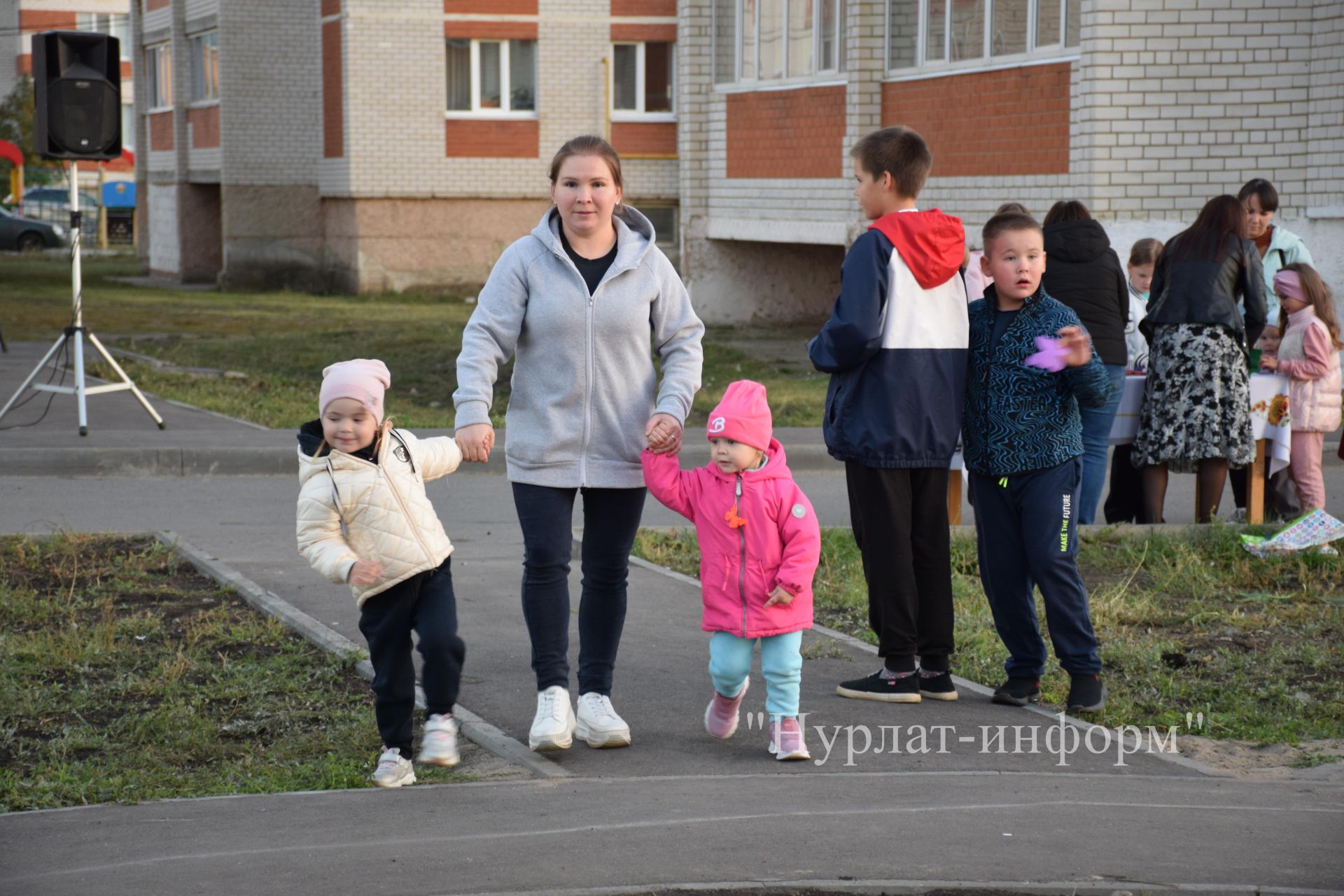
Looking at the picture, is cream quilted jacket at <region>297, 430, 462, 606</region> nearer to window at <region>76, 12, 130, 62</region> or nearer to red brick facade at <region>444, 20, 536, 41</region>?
red brick facade at <region>444, 20, 536, 41</region>

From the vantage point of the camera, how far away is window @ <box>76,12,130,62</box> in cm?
7081

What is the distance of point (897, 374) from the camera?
540 cm

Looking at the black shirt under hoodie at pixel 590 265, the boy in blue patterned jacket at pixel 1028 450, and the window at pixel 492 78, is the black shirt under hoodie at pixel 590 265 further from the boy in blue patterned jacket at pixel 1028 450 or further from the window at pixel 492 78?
the window at pixel 492 78

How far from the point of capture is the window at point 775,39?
2034 centimetres

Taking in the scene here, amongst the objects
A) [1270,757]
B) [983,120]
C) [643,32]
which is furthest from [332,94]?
[1270,757]

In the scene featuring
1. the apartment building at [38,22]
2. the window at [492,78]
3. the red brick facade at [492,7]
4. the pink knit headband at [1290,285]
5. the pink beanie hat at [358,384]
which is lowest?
the pink beanie hat at [358,384]

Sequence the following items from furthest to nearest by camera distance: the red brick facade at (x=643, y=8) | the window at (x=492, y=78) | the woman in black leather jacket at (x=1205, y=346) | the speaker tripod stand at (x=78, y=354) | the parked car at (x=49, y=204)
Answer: the parked car at (x=49, y=204)
the red brick facade at (x=643, y=8)
the window at (x=492, y=78)
the speaker tripod stand at (x=78, y=354)
the woman in black leather jacket at (x=1205, y=346)

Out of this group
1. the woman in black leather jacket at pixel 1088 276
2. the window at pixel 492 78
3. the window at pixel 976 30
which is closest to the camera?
the woman in black leather jacket at pixel 1088 276

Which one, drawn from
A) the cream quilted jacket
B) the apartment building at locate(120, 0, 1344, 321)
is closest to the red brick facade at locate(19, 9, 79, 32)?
the apartment building at locate(120, 0, 1344, 321)

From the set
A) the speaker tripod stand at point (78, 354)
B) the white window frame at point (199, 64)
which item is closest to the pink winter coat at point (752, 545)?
the speaker tripod stand at point (78, 354)

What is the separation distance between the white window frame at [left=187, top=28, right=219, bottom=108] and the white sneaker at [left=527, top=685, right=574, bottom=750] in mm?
31489

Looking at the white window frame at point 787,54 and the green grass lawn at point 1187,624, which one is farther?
the white window frame at point 787,54

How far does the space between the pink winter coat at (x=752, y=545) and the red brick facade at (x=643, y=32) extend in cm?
2791

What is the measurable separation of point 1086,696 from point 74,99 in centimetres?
1050
